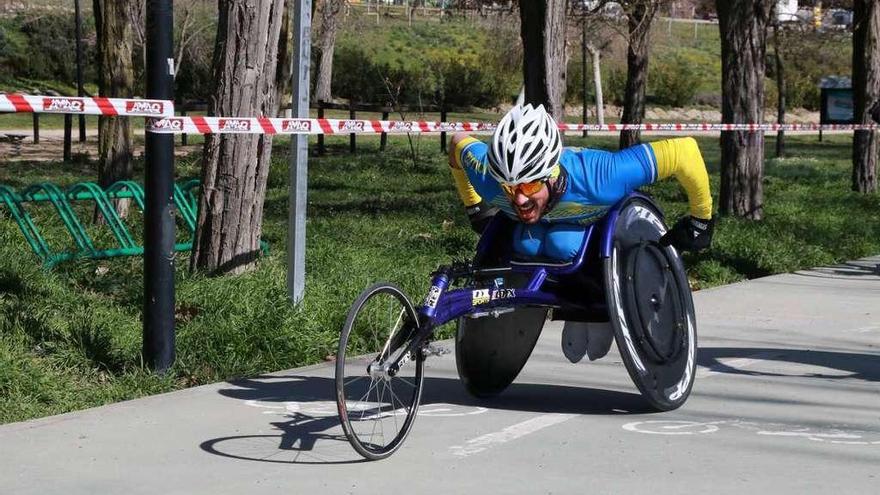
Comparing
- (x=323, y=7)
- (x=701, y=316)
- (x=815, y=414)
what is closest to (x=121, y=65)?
→ (x=701, y=316)

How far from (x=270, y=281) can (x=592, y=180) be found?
325 centimetres

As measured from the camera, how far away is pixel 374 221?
1449cm

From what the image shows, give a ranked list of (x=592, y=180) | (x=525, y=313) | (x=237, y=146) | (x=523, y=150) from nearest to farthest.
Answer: (x=523, y=150)
(x=592, y=180)
(x=525, y=313)
(x=237, y=146)

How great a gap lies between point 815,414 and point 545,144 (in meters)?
2.00

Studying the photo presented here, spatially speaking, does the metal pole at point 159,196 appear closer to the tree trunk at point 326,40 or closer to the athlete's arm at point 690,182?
the athlete's arm at point 690,182

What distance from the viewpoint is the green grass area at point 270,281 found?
727cm

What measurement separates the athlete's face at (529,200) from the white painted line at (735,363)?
2.01 meters

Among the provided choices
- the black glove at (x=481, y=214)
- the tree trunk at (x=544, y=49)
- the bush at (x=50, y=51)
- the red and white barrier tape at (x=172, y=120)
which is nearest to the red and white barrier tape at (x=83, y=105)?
the red and white barrier tape at (x=172, y=120)

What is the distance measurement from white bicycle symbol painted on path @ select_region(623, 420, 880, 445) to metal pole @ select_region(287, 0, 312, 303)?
267 centimetres

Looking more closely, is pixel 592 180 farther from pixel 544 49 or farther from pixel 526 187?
pixel 544 49

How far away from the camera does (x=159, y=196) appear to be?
7.18 metres

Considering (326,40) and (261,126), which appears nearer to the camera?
(261,126)

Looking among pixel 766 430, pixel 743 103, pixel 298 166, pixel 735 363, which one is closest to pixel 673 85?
pixel 743 103

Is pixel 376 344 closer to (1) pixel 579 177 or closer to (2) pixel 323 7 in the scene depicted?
(1) pixel 579 177
